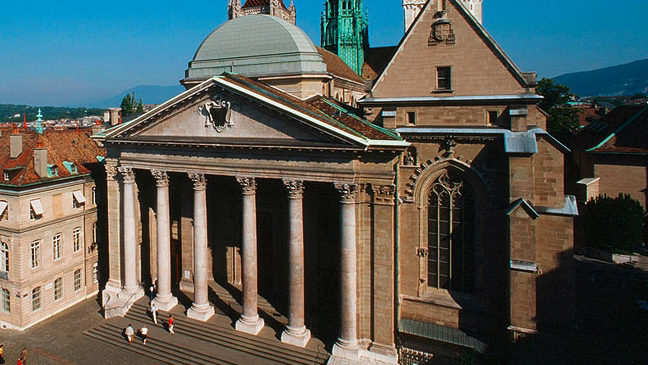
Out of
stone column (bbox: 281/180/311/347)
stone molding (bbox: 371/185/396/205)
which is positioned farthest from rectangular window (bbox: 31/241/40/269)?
stone molding (bbox: 371/185/396/205)

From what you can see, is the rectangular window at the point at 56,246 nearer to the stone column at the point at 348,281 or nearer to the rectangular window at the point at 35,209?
the rectangular window at the point at 35,209

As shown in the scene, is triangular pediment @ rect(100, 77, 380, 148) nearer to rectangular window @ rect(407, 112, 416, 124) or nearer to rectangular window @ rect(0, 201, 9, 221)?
rectangular window @ rect(407, 112, 416, 124)

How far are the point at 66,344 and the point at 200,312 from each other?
907cm

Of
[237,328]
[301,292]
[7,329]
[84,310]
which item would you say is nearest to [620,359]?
[301,292]

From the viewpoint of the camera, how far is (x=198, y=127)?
91.4 ft

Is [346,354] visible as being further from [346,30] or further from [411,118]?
[346,30]

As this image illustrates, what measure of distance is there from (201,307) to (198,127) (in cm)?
1133

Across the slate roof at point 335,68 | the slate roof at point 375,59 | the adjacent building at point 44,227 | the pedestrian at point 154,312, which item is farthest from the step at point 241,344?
the slate roof at point 375,59

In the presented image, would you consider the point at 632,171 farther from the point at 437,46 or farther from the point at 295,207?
the point at 295,207

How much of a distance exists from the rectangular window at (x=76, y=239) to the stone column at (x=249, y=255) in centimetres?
1784

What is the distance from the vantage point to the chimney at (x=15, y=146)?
1393 inches

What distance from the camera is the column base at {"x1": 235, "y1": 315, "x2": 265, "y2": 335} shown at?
2710cm

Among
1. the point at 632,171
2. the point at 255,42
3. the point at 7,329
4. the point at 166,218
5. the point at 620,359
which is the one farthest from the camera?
the point at 632,171

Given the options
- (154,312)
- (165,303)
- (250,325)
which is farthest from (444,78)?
(154,312)
